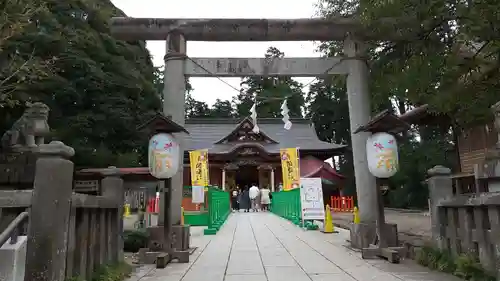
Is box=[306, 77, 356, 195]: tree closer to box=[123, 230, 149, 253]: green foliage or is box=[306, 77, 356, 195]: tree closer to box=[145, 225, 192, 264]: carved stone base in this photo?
box=[123, 230, 149, 253]: green foliage

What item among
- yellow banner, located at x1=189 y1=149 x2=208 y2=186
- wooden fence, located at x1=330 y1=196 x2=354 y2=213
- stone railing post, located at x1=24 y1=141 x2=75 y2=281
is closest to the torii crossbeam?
stone railing post, located at x1=24 y1=141 x2=75 y2=281

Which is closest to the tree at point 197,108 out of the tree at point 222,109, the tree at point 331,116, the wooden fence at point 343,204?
the tree at point 222,109

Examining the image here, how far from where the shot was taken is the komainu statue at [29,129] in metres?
7.49

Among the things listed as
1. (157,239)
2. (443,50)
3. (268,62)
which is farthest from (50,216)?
(443,50)

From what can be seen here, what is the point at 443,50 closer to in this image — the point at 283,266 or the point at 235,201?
the point at 283,266

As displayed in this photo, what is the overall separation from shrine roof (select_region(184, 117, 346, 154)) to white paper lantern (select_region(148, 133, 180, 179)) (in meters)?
19.3

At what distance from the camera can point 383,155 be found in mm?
6770

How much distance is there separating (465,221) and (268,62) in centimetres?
495

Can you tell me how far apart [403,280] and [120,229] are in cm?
390

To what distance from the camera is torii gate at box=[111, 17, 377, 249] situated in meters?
7.93

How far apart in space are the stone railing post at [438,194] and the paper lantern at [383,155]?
87 centimetres

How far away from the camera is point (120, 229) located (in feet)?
19.0

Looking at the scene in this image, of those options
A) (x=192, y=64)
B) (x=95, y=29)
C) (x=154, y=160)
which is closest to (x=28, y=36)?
(x=95, y=29)

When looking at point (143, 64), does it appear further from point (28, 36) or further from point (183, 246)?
point (183, 246)
